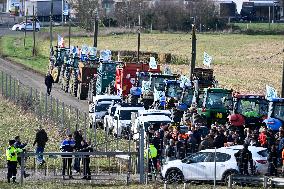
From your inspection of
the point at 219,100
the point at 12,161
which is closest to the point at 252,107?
the point at 219,100

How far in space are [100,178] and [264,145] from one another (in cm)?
556

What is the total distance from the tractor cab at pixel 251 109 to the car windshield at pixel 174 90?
615 centimetres

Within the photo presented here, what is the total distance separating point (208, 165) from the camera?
29984 mm

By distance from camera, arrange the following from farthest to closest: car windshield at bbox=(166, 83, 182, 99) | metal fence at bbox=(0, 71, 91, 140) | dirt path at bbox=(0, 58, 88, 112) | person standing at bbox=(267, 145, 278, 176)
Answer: dirt path at bbox=(0, 58, 88, 112)
car windshield at bbox=(166, 83, 182, 99)
metal fence at bbox=(0, 71, 91, 140)
person standing at bbox=(267, 145, 278, 176)

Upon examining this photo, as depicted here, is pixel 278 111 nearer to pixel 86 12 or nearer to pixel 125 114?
pixel 125 114

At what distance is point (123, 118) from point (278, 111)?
719 cm

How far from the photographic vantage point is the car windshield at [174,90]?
46034 millimetres

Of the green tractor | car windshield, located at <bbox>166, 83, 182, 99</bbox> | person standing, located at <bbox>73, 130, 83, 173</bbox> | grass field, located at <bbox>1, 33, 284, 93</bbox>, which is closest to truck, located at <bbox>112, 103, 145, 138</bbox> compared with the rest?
car windshield, located at <bbox>166, 83, 182, 99</bbox>

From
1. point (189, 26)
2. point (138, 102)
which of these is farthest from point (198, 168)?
point (189, 26)

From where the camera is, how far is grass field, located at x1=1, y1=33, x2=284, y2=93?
71.5 meters

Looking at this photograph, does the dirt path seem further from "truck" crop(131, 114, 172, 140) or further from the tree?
the tree

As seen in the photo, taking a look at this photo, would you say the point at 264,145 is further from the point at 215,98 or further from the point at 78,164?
the point at 215,98

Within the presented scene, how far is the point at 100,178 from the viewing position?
31125 mm

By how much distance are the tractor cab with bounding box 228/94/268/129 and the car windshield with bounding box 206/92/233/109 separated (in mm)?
1008
